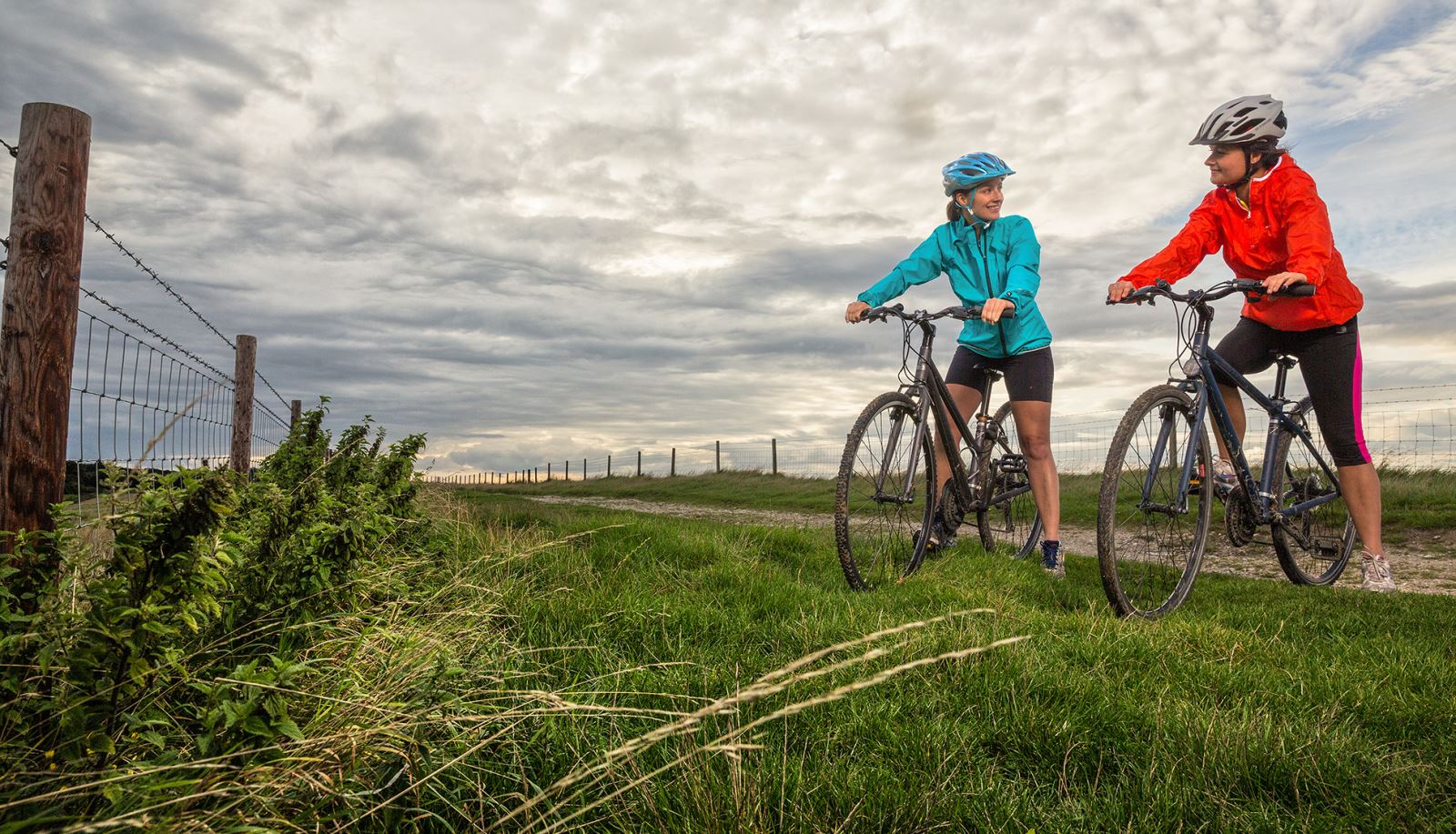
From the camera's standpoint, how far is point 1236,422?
16.8ft

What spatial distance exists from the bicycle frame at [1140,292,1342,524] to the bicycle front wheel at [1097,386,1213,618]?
Result: 19 millimetres

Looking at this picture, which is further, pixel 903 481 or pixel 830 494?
pixel 830 494

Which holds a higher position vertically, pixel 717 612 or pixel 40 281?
pixel 40 281

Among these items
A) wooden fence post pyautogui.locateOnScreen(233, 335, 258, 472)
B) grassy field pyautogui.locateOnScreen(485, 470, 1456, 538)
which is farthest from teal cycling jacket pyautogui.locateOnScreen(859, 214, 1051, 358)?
wooden fence post pyautogui.locateOnScreen(233, 335, 258, 472)

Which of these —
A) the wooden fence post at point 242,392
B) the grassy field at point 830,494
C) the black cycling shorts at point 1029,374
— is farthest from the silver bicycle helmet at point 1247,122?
the wooden fence post at point 242,392

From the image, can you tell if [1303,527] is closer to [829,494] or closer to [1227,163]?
[1227,163]

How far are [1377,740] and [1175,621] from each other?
137cm

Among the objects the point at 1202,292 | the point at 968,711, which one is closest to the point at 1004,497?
the point at 1202,292

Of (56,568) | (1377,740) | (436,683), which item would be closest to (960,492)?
(1377,740)

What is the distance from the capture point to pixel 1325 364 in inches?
202

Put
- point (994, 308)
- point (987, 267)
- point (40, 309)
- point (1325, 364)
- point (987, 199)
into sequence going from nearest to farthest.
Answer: point (40, 309)
point (994, 308)
point (1325, 364)
point (987, 199)
point (987, 267)

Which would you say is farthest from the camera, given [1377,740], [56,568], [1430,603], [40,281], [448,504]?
[448,504]

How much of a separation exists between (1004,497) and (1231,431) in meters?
1.54

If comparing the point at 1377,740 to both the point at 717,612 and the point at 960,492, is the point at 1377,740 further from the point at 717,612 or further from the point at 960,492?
the point at 960,492
